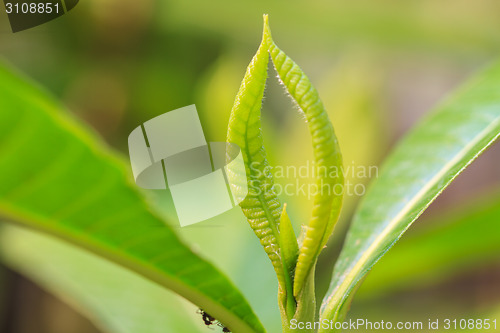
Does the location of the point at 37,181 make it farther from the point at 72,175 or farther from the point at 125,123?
the point at 125,123

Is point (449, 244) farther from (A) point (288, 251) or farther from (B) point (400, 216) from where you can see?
(A) point (288, 251)

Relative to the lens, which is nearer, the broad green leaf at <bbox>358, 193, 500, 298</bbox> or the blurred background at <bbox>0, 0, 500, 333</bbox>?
the broad green leaf at <bbox>358, 193, 500, 298</bbox>

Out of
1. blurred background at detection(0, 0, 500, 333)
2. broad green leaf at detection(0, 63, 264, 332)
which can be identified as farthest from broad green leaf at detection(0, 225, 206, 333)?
broad green leaf at detection(0, 63, 264, 332)

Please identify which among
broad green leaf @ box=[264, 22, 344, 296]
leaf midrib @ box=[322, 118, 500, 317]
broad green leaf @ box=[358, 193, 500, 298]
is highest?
broad green leaf @ box=[264, 22, 344, 296]

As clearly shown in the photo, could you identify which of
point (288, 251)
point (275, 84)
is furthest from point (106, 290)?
point (275, 84)

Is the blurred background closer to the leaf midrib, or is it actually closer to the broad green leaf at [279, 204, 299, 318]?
the leaf midrib

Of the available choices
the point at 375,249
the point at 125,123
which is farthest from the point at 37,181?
the point at 125,123
